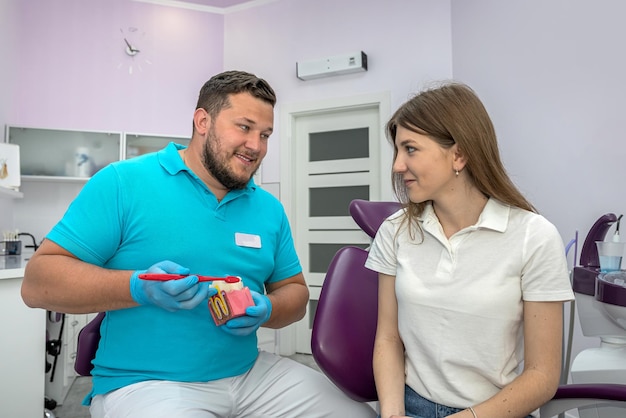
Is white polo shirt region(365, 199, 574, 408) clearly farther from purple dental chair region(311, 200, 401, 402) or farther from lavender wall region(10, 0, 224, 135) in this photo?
lavender wall region(10, 0, 224, 135)

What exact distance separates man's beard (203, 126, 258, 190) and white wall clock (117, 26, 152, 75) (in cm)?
321

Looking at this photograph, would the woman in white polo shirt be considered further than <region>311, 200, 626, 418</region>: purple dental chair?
No

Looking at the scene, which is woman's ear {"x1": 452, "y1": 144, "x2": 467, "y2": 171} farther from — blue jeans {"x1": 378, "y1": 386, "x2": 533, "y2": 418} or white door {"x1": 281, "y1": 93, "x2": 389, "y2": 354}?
white door {"x1": 281, "y1": 93, "x2": 389, "y2": 354}

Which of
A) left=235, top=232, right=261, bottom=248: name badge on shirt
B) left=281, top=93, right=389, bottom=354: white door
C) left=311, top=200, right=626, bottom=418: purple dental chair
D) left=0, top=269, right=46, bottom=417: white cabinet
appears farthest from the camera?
left=281, top=93, right=389, bottom=354: white door

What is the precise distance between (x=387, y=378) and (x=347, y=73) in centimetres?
334

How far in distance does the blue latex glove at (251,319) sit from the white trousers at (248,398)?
187mm

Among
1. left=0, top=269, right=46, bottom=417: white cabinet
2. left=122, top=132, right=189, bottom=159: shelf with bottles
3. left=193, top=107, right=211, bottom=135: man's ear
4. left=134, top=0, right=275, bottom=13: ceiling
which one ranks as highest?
left=134, top=0, right=275, bottom=13: ceiling

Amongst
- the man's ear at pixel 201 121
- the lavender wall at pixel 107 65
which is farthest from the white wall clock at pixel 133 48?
the man's ear at pixel 201 121

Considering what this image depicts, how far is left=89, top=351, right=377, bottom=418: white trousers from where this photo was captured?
46.4 inches

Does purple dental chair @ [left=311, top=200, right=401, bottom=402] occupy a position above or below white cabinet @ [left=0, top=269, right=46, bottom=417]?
above

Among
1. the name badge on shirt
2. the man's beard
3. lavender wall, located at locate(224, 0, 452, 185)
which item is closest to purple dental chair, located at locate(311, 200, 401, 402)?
the name badge on shirt

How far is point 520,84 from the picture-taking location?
2.87 m

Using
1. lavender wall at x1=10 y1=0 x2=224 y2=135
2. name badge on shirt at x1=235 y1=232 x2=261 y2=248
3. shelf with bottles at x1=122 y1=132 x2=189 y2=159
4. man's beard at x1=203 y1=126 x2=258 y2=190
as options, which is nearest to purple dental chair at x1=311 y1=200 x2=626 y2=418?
name badge on shirt at x1=235 y1=232 x2=261 y2=248

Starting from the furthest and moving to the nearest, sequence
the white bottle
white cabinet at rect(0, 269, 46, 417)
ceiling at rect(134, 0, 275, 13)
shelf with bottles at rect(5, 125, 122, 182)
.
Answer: ceiling at rect(134, 0, 275, 13), the white bottle, shelf with bottles at rect(5, 125, 122, 182), white cabinet at rect(0, 269, 46, 417)
